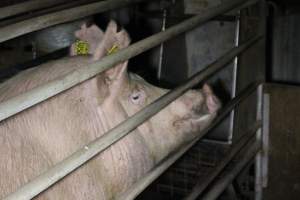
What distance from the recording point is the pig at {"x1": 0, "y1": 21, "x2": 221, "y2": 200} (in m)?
1.73

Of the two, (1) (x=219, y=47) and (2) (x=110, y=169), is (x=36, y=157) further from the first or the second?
(1) (x=219, y=47)

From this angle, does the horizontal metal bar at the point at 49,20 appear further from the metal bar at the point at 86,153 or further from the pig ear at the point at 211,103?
the pig ear at the point at 211,103

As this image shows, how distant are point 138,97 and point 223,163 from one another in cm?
63


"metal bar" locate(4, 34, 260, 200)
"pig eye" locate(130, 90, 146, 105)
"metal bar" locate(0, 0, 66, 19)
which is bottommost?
"pig eye" locate(130, 90, 146, 105)

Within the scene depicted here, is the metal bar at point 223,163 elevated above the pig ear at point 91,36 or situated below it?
below

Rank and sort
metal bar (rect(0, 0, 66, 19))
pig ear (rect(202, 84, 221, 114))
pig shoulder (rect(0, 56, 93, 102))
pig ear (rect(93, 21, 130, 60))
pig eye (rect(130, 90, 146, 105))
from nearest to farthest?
metal bar (rect(0, 0, 66, 19)), pig ear (rect(93, 21, 130, 60)), pig shoulder (rect(0, 56, 93, 102)), pig eye (rect(130, 90, 146, 105)), pig ear (rect(202, 84, 221, 114))

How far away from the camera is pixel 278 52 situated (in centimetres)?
509

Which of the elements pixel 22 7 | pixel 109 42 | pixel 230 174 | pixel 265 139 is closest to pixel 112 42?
pixel 109 42

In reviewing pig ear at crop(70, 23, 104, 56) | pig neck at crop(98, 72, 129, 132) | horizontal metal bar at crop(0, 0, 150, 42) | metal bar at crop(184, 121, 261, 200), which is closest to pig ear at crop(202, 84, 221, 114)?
metal bar at crop(184, 121, 261, 200)

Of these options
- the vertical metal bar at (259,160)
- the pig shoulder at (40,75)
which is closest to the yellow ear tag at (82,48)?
the pig shoulder at (40,75)

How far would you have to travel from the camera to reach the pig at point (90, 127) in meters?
1.73

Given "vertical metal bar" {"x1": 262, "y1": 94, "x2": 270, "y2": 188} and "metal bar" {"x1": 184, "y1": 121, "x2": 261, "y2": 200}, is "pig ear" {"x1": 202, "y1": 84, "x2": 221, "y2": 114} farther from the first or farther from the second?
"vertical metal bar" {"x1": 262, "y1": 94, "x2": 270, "y2": 188}

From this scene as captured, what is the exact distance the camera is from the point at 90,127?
6.27 ft

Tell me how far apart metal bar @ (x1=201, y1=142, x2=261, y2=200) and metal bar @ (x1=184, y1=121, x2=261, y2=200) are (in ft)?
0.20
